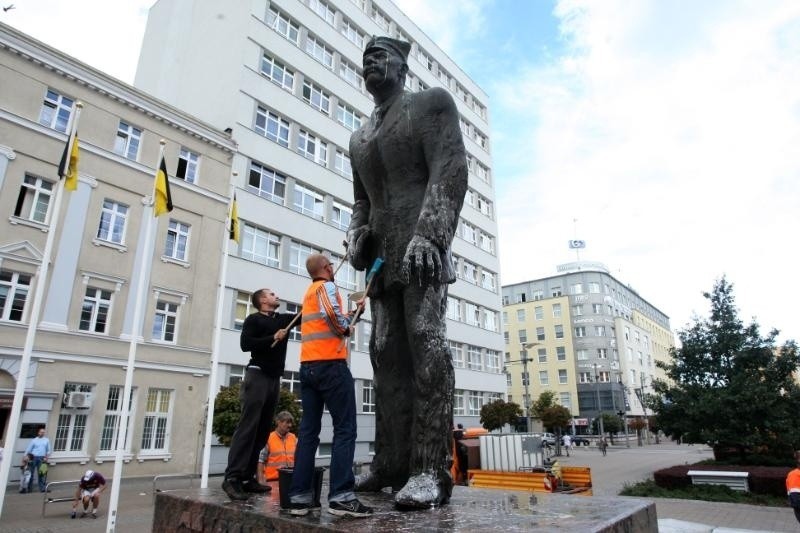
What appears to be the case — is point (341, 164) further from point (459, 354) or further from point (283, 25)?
point (459, 354)

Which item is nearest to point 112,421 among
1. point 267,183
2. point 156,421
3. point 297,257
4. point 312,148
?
point 156,421

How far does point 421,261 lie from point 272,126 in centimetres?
2777

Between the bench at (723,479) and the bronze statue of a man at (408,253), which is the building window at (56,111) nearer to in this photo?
the bronze statue of a man at (408,253)

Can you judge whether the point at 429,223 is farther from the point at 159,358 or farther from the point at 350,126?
the point at 350,126

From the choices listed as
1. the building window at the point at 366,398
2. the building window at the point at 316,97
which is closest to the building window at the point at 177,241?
the building window at the point at 316,97

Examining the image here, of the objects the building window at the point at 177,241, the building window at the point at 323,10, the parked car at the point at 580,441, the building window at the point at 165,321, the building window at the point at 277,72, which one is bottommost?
the parked car at the point at 580,441

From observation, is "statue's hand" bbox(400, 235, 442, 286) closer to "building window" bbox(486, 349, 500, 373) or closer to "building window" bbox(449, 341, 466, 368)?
"building window" bbox(449, 341, 466, 368)

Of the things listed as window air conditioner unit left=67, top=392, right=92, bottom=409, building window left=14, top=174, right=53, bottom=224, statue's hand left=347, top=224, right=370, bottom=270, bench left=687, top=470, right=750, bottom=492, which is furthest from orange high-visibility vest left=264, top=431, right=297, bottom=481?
building window left=14, top=174, right=53, bottom=224

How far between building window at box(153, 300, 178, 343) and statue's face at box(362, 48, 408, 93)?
21.4 m

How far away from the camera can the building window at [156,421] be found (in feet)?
70.3

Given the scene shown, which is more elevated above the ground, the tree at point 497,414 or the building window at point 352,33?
the building window at point 352,33

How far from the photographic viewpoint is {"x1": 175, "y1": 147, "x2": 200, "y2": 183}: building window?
25.0 m

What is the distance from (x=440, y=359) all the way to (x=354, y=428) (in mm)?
791

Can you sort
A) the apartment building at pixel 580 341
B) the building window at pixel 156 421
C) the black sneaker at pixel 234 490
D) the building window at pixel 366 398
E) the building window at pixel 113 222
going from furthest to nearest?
the apartment building at pixel 580 341, the building window at pixel 366 398, the building window at pixel 113 222, the building window at pixel 156 421, the black sneaker at pixel 234 490
